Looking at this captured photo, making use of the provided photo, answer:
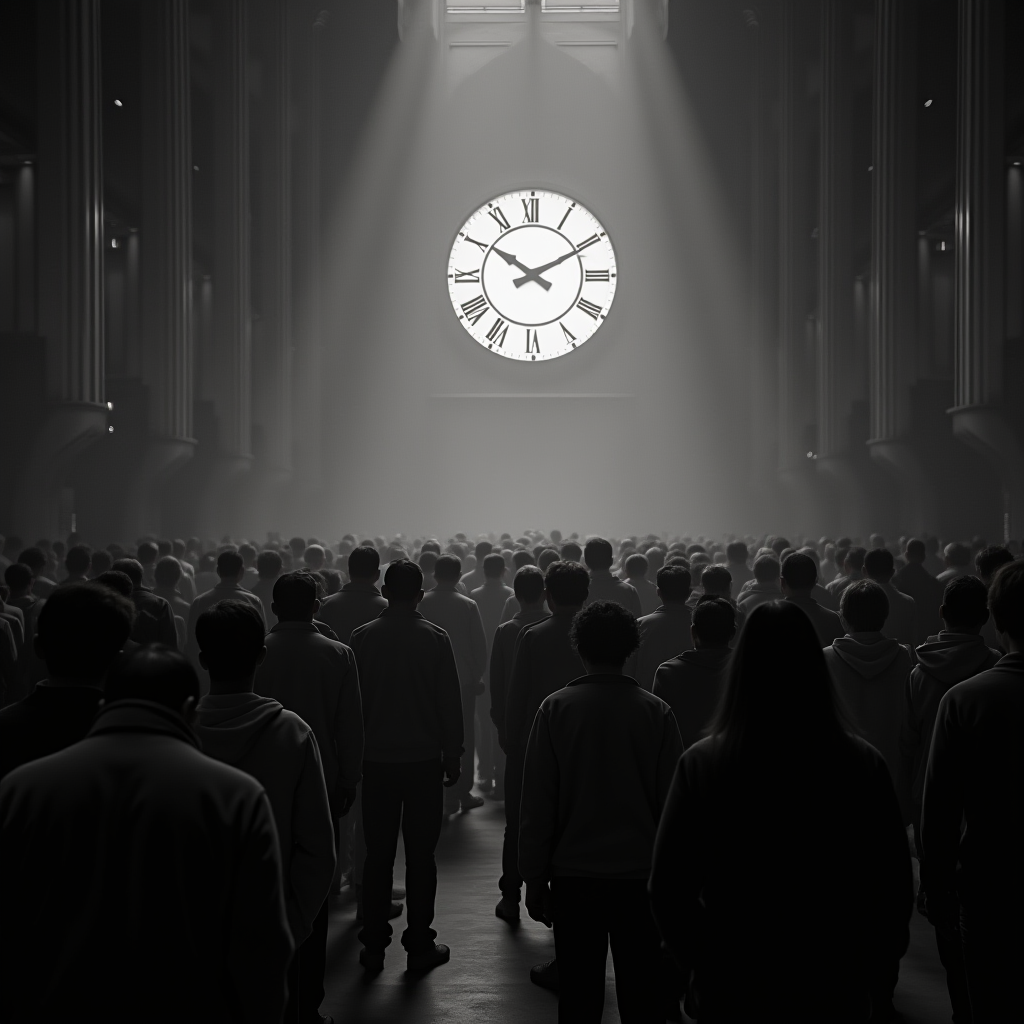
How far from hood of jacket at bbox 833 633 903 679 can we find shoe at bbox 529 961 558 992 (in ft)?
6.02

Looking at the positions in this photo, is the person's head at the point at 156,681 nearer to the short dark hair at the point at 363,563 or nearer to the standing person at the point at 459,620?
the short dark hair at the point at 363,563

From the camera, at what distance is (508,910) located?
596cm

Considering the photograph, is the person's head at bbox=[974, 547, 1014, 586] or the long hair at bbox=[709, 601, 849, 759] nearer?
the long hair at bbox=[709, 601, 849, 759]

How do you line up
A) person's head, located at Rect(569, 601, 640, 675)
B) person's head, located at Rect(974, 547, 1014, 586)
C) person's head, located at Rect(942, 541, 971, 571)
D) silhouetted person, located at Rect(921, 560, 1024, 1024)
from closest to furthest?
silhouetted person, located at Rect(921, 560, 1024, 1024)
person's head, located at Rect(569, 601, 640, 675)
person's head, located at Rect(974, 547, 1014, 586)
person's head, located at Rect(942, 541, 971, 571)

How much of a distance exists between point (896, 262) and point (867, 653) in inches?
563

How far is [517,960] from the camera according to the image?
5.32 meters

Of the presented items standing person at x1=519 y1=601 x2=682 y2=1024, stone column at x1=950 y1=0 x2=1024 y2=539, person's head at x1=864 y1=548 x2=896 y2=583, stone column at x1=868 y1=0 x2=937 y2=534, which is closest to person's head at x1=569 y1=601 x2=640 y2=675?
standing person at x1=519 y1=601 x2=682 y2=1024

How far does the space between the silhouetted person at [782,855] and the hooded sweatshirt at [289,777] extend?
1.04 m

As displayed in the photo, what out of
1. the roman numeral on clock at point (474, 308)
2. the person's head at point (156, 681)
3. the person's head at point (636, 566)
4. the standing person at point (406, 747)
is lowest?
the standing person at point (406, 747)

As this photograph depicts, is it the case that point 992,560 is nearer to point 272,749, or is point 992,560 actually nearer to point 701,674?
point 701,674

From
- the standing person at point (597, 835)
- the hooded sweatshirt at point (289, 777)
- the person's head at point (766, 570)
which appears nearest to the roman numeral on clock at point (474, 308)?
the person's head at point (766, 570)

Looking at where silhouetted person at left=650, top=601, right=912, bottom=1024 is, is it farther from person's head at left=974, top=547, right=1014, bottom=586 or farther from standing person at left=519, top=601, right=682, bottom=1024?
person's head at left=974, top=547, right=1014, bottom=586

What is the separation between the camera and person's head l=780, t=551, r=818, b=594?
649 cm

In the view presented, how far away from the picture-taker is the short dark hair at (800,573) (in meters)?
6.48
